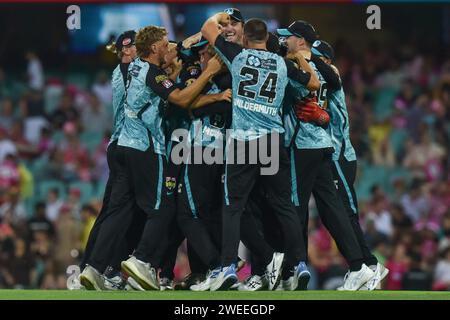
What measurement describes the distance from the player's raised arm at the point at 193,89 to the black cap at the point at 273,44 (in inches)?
17.7

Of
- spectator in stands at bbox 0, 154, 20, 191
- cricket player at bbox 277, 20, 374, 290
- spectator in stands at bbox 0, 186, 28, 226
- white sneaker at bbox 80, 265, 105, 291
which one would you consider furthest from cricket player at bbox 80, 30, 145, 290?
spectator in stands at bbox 0, 154, 20, 191

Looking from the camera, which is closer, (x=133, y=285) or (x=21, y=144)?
(x=133, y=285)

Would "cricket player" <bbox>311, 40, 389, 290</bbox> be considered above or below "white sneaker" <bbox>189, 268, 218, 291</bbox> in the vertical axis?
above

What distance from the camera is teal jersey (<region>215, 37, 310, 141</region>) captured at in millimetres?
10883

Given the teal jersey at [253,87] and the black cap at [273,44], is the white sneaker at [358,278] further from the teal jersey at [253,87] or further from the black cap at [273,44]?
the black cap at [273,44]

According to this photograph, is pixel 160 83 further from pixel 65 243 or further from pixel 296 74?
pixel 65 243

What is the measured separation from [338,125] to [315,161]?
588 mm

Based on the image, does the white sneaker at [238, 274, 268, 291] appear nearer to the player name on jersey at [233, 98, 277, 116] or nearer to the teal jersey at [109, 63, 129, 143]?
the player name on jersey at [233, 98, 277, 116]

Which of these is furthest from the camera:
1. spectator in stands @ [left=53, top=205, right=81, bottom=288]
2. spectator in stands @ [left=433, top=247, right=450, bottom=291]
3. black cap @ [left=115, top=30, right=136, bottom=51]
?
spectator in stands @ [left=53, top=205, right=81, bottom=288]

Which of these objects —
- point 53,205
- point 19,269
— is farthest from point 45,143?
point 19,269

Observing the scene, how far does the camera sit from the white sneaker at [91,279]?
37.1ft

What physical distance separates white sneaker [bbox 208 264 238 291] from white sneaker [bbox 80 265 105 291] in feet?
3.42

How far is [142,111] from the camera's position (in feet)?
37.0

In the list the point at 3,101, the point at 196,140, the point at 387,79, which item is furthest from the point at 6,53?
the point at 196,140
